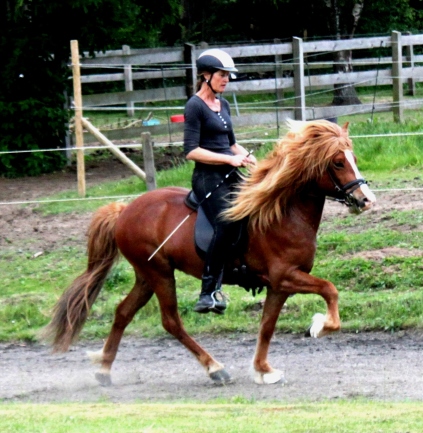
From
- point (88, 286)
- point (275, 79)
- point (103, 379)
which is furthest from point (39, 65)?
point (103, 379)

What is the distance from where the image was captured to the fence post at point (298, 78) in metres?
17.5

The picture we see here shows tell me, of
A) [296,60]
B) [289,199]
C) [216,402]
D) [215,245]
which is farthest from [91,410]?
[296,60]

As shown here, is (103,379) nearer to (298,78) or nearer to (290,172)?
(290,172)

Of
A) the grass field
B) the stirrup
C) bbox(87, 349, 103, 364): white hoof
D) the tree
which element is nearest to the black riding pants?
the stirrup

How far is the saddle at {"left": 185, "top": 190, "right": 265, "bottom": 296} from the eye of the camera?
7500 mm

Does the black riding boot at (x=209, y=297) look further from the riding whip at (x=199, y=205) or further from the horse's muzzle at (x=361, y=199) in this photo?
the horse's muzzle at (x=361, y=199)

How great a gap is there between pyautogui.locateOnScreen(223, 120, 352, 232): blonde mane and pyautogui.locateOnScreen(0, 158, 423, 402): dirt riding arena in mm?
1314

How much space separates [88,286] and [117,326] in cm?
44

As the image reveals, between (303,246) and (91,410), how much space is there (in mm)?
2001

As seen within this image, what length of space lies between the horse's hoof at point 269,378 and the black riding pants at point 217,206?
0.84 meters

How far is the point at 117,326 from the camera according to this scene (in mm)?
8188

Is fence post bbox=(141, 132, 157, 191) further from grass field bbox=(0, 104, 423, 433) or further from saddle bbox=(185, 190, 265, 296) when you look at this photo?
saddle bbox=(185, 190, 265, 296)

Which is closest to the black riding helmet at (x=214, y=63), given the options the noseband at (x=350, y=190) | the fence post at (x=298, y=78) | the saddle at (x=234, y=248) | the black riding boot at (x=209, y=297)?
the saddle at (x=234, y=248)

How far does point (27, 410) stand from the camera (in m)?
6.50
